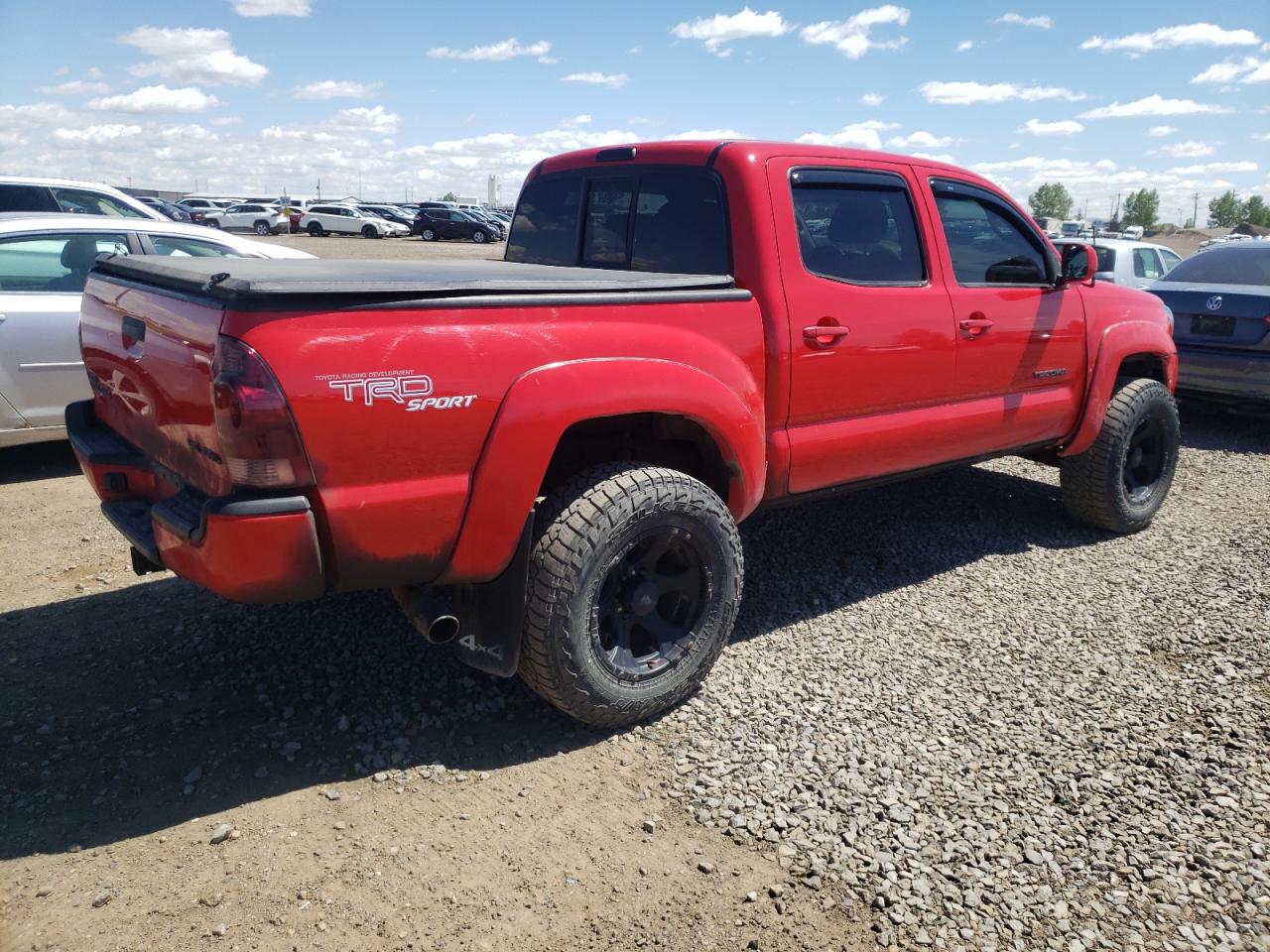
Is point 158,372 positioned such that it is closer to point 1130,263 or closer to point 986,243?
point 986,243

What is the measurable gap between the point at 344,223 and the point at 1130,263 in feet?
130

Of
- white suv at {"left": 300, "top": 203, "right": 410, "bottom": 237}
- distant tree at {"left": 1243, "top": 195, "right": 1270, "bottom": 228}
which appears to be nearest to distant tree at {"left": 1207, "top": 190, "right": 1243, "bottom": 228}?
distant tree at {"left": 1243, "top": 195, "right": 1270, "bottom": 228}

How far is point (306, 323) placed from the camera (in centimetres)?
241

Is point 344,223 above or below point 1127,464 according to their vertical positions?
above

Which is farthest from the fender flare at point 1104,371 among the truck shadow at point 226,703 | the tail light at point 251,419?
the tail light at point 251,419

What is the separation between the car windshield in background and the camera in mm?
8352

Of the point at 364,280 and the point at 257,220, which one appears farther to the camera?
the point at 257,220

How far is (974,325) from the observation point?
422 cm

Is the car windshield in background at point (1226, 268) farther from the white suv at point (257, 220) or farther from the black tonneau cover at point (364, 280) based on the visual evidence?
the white suv at point (257, 220)

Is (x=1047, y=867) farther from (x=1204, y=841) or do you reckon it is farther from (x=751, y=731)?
(x=751, y=731)

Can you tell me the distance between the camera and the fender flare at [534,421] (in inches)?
107

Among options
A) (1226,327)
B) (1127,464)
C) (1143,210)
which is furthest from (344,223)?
(1143,210)

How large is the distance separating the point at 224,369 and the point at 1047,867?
101 inches

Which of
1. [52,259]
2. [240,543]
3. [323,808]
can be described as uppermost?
[52,259]
